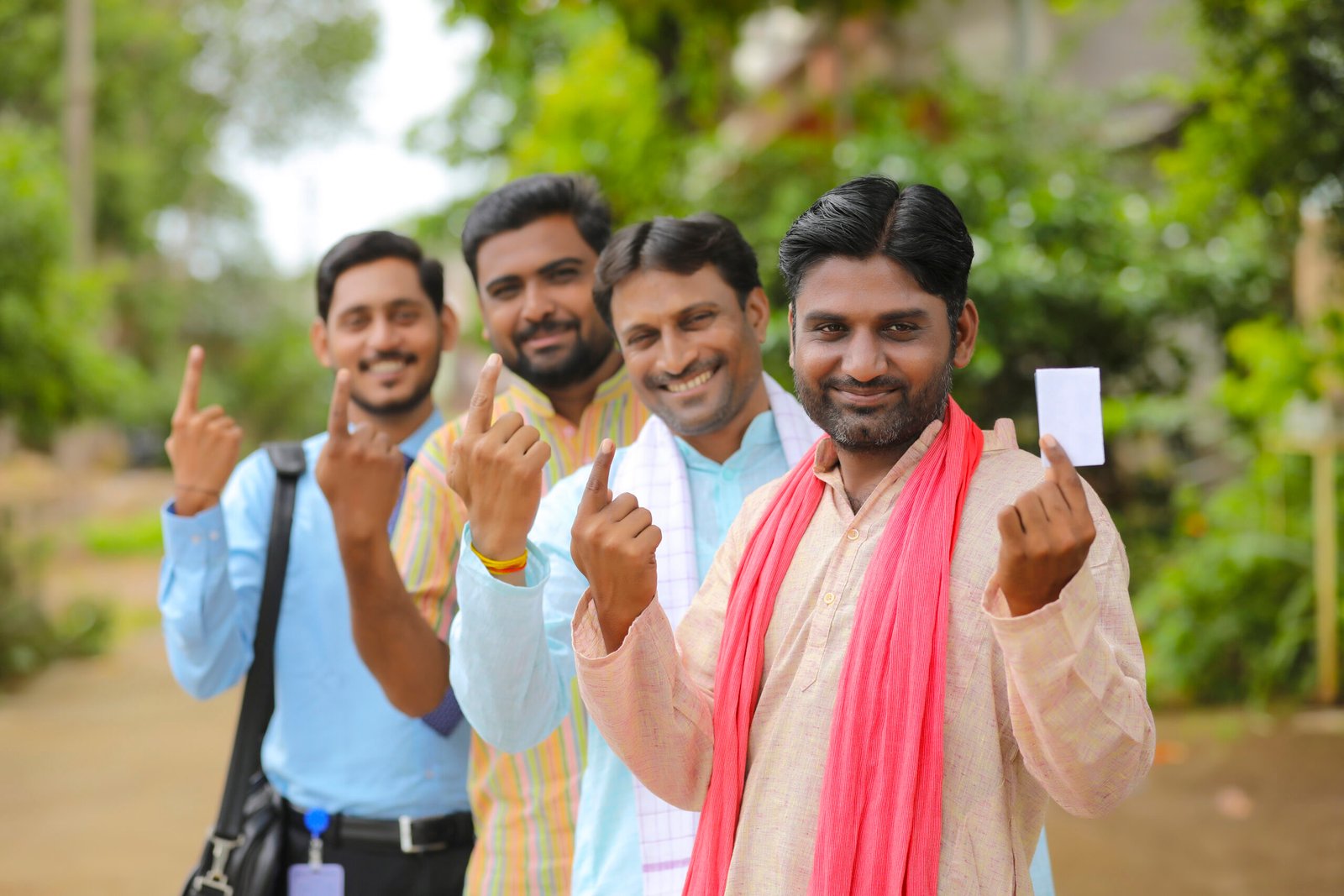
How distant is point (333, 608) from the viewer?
2.92 meters

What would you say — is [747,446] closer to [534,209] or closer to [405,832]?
[534,209]

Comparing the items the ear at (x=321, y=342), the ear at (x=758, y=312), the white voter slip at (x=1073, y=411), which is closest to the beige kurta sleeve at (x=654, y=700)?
the white voter slip at (x=1073, y=411)

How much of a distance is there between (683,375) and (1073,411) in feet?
3.05

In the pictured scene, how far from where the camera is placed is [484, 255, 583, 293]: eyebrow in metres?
2.74

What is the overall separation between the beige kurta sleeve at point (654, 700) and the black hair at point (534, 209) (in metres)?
1.28

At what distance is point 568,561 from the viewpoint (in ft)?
7.14

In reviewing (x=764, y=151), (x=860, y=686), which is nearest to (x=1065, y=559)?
(x=860, y=686)

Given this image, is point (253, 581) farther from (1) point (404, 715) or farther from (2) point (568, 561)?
(2) point (568, 561)

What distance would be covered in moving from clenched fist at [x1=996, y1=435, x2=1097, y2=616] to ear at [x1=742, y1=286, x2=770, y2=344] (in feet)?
3.60

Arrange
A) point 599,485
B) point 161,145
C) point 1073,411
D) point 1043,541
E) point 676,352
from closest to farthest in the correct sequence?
point 1043,541 → point 1073,411 → point 599,485 → point 676,352 → point 161,145

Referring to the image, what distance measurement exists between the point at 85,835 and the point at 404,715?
193 inches

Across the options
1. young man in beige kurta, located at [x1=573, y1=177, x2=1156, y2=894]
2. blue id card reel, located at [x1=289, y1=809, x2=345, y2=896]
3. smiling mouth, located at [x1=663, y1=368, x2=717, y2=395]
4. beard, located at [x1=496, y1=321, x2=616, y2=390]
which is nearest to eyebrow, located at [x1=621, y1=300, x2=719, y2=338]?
smiling mouth, located at [x1=663, y1=368, x2=717, y2=395]

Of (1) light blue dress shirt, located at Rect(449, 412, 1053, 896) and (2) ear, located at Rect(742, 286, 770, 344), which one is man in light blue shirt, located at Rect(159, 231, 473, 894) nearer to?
(1) light blue dress shirt, located at Rect(449, 412, 1053, 896)

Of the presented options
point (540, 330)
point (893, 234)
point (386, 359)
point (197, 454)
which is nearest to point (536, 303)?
point (540, 330)
